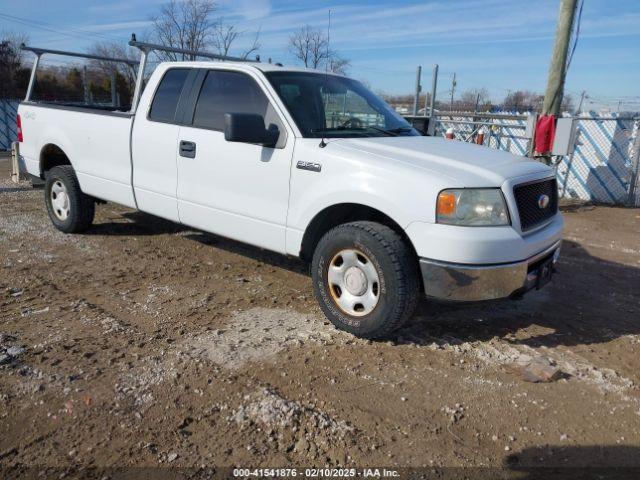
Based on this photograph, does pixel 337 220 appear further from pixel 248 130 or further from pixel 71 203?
pixel 71 203

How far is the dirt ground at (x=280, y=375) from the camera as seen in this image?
261 cm

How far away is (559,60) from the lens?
884 cm

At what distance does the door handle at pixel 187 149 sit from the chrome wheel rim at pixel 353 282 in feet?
5.52

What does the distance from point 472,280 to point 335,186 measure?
114 cm

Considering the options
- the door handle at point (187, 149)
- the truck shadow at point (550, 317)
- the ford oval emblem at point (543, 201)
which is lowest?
the truck shadow at point (550, 317)

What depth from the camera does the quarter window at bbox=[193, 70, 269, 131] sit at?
4305 millimetres

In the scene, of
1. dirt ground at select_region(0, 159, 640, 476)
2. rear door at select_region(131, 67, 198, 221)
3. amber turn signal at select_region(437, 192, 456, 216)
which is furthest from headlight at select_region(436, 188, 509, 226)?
rear door at select_region(131, 67, 198, 221)

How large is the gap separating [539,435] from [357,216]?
1927mm

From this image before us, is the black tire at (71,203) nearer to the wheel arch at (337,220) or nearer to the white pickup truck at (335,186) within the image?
the white pickup truck at (335,186)

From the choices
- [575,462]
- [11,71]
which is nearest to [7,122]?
[11,71]

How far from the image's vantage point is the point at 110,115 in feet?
17.5

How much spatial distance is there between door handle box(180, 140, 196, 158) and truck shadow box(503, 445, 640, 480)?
11.1 feet

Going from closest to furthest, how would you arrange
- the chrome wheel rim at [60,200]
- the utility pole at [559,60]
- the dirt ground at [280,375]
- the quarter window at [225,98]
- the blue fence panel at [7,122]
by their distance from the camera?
1. the dirt ground at [280,375]
2. the quarter window at [225,98]
3. the chrome wheel rim at [60,200]
4. the utility pole at [559,60]
5. the blue fence panel at [7,122]

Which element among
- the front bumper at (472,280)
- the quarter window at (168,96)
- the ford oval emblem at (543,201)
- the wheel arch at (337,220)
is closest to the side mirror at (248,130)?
the wheel arch at (337,220)
